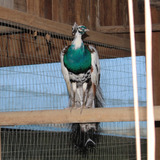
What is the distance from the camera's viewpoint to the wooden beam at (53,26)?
7.43 ft

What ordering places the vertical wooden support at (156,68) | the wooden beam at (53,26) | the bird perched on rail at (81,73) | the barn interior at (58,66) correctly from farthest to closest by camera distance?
the vertical wooden support at (156,68) < the bird perched on rail at (81,73) < the barn interior at (58,66) < the wooden beam at (53,26)

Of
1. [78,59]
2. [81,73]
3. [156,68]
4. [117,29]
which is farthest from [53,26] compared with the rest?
[156,68]

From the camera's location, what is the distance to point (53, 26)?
8.44 ft

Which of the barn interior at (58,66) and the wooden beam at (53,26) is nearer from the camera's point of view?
Result: the wooden beam at (53,26)

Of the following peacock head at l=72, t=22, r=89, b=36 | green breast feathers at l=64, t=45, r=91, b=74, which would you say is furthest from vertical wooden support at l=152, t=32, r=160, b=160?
peacock head at l=72, t=22, r=89, b=36

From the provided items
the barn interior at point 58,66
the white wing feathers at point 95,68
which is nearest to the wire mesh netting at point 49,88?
the barn interior at point 58,66

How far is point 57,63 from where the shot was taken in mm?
3078

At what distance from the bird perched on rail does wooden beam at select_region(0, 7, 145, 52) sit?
0.28ft

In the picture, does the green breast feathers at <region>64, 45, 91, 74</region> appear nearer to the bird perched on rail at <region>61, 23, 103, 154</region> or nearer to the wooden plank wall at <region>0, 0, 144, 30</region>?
the bird perched on rail at <region>61, 23, 103, 154</region>

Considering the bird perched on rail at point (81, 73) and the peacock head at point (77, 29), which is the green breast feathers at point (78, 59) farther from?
the peacock head at point (77, 29)

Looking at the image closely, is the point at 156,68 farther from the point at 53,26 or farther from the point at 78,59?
the point at 53,26

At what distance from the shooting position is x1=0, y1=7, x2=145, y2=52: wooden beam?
2.26 meters

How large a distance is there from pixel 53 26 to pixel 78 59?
0.41 meters

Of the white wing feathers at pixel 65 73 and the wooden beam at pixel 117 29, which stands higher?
the wooden beam at pixel 117 29
